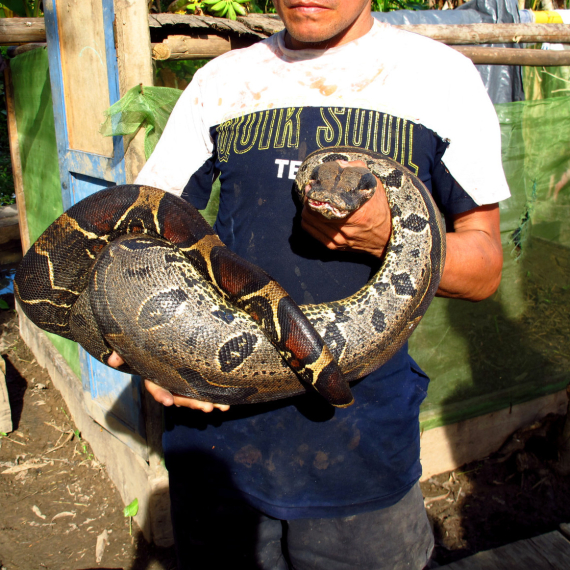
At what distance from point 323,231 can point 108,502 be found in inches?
187

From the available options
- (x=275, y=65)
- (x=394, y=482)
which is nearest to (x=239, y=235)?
(x=275, y=65)

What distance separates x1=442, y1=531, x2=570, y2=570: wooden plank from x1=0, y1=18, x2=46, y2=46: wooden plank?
6.20 metres

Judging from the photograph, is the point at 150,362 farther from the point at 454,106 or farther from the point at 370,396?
the point at 454,106

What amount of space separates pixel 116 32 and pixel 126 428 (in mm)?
3763

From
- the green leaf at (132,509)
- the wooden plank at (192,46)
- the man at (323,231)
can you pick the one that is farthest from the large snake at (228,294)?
the green leaf at (132,509)

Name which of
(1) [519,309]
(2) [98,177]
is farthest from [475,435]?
(2) [98,177]

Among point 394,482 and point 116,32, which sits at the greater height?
point 116,32

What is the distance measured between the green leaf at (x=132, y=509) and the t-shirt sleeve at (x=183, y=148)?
12.7 ft

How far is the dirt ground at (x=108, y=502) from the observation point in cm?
475

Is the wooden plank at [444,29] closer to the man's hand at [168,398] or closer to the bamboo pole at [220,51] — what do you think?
the bamboo pole at [220,51]

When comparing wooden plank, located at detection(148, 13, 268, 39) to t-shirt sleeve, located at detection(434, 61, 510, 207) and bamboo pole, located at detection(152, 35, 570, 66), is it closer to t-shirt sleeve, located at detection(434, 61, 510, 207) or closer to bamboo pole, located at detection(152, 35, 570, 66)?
bamboo pole, located at detection(152, 35, 570, 66)

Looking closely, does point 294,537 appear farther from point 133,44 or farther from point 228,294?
point 133,44

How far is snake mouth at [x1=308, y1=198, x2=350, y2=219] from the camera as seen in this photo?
200 centimetres

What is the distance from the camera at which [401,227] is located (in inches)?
94.2
